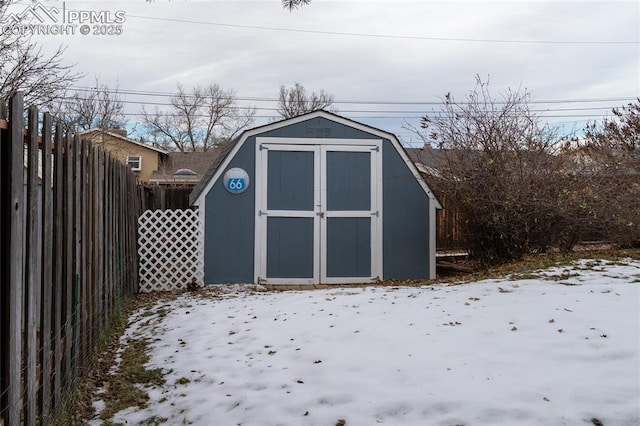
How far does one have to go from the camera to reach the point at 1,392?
2205 millimetres

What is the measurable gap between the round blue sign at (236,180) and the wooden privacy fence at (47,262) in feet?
10.8

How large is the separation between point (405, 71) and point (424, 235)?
13.9 m

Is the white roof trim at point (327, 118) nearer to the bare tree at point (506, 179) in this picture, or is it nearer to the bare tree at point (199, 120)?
the bare tree at point (506, 179)

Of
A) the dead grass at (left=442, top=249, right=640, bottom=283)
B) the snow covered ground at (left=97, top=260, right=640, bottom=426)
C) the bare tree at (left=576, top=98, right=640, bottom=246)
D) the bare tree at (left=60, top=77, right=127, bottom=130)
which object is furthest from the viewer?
the bare tree at (left=60, top=77, right=127, bottom=130)

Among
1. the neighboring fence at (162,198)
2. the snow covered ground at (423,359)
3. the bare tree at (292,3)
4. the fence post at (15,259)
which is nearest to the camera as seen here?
the fence post at (15,259)

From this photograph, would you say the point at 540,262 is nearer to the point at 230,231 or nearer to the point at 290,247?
the point at 290,247

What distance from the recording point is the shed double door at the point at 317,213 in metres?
8.61

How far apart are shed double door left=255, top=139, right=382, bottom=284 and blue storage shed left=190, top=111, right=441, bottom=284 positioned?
0.02 m

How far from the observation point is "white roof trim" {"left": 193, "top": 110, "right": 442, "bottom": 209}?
28.0 ft

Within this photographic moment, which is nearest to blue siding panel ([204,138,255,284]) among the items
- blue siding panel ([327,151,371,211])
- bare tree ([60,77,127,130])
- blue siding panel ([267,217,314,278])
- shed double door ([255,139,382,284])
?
shed double door ([255,139,382,284])

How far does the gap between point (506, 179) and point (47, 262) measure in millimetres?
6203

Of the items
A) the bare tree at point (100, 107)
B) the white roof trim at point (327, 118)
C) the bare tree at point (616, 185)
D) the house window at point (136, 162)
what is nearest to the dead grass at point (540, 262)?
the bare tree at point (616, 185)

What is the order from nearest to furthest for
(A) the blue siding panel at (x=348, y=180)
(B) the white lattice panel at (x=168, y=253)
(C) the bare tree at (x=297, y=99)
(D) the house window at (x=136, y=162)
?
(B) the white lattice panel at (x=168, y=253) < (A) the blue siding panel at (x=348, y=180) < (D) the house window at (x=136, y=162) < (C) the bare tree at (x=297, y=99)

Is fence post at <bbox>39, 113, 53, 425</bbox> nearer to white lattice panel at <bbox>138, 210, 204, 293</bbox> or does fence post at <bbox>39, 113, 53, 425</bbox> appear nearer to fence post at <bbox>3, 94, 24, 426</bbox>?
fence post at <bbox>3, 94, 24, 426</bbox>
